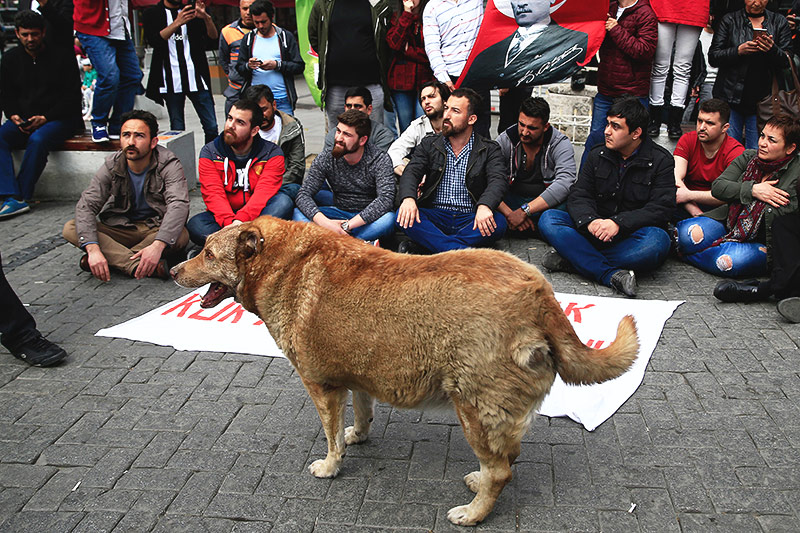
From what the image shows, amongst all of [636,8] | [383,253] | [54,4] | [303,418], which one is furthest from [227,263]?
[54,4]

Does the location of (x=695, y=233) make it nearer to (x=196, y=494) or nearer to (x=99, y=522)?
(x=196, y=494)

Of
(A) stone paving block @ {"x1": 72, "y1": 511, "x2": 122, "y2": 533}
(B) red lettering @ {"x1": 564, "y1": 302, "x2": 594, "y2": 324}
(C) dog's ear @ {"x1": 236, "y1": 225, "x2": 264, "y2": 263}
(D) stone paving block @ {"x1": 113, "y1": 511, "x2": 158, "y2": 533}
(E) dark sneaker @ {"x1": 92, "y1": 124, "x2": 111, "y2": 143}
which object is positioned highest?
(C) dog's ear @ {"x1": 236, "y1": 225, "x2": 264, "y2": 263}

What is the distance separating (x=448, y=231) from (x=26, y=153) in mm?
5713

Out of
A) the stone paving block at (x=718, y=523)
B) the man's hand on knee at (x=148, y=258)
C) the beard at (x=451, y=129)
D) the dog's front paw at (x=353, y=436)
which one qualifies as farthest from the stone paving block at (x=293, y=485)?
the beard at (x=451, y=129)

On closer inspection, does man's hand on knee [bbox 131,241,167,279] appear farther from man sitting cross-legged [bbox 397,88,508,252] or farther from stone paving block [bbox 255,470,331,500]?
stone paving block [bbox 255,470,331,500]

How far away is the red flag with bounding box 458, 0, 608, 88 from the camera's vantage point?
25.0 ft

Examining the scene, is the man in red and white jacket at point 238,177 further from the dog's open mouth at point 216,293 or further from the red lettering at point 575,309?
the red lettering at point 575,309

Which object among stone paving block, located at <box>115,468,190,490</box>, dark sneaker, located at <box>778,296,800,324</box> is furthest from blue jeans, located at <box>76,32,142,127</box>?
dark sneaker, located at <box>778,296,800,324</box>

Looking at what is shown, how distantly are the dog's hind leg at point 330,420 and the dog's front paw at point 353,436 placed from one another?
0.27 m

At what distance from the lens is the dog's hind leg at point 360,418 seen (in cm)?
384

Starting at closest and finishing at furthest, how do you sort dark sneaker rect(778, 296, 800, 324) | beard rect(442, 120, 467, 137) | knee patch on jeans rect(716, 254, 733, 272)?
dark sneaker rect(778, 296, 800, 324)
knee patch on jeans rect(716, 254, 733, 272)
beard rect(442, 120, 467, 137)

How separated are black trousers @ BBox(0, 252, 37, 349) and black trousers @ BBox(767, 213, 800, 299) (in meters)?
5.94

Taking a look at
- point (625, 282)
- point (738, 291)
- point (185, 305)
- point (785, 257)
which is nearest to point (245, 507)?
point (185, 305)

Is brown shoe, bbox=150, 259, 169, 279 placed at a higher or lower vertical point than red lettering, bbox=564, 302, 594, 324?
higher
